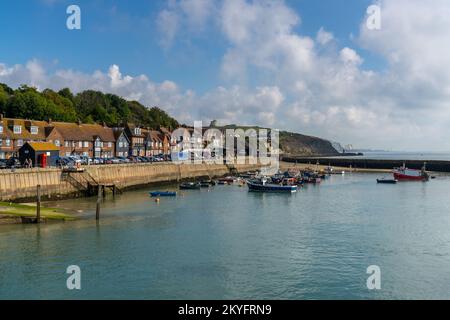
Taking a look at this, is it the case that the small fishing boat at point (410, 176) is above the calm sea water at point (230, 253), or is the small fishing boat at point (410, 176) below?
above

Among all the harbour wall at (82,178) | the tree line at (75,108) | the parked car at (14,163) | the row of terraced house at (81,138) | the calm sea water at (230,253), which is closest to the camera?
the calm sea water at (230,253)

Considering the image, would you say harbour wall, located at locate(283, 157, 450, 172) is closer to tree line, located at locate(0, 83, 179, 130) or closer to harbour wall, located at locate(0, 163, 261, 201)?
tree line, located at locate(0, 83, 179, 130)

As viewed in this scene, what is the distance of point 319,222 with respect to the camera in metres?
44.4

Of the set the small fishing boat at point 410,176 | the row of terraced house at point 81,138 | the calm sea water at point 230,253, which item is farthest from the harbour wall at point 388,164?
the calm sea water at point 230,253

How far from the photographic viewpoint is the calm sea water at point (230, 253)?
24125 millimetres

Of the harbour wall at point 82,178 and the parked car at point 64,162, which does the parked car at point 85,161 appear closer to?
the parked car at point 64,162

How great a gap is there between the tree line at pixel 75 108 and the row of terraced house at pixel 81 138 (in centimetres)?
643

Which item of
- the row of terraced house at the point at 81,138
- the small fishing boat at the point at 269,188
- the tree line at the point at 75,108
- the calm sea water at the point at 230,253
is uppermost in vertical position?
the tree line at the point at 75,108

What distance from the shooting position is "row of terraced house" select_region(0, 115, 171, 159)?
232 ft

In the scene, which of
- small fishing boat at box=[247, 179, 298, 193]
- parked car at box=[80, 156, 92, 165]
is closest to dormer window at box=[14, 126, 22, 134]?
parked car at box=[80, 156, 92, 165]
